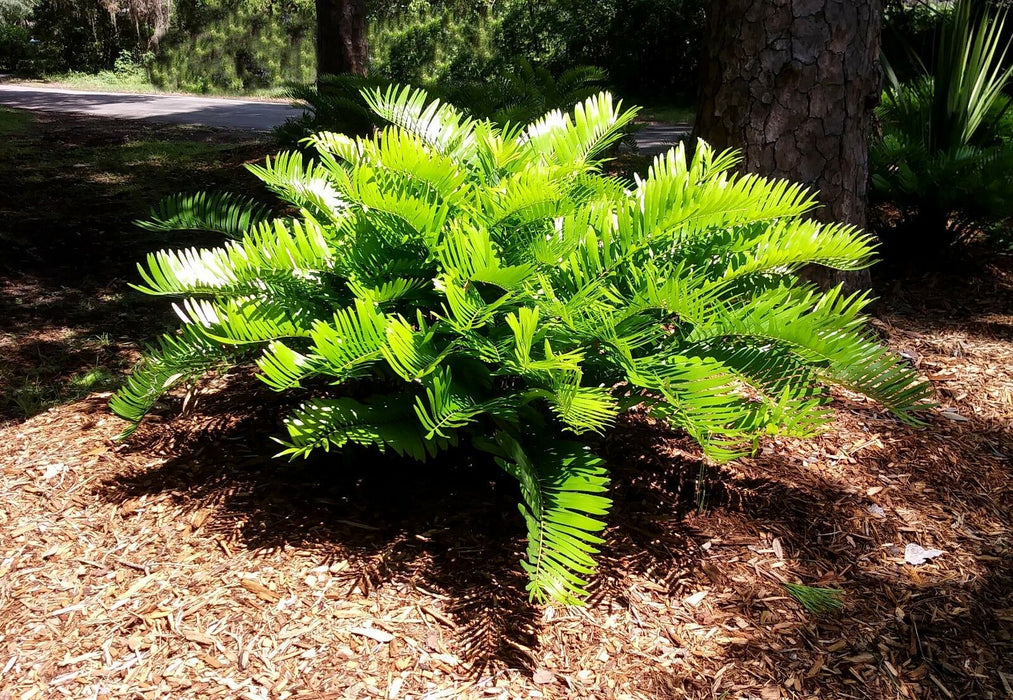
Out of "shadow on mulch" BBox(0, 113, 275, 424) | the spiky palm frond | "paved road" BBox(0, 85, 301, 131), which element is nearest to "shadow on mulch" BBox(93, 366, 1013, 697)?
the spiky palm frond

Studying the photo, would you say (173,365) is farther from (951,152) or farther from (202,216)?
(951,152)

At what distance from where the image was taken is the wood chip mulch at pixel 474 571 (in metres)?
1.84

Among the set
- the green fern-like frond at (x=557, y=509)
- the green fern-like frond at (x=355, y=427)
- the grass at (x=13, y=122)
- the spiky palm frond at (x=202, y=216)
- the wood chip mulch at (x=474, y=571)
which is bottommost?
the wood chip mulch at (x=474, y=571)

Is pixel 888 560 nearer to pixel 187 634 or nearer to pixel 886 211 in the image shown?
pixel 187 634

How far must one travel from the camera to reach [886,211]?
15.9 ft

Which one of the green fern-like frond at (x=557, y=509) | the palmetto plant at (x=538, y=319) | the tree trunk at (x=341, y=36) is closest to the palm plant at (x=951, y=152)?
the palmetto plant at (x=538, y=319)

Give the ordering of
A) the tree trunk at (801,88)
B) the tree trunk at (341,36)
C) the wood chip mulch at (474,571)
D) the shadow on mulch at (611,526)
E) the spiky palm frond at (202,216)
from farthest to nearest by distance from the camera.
→ the tree trunk at (341,36)
the tree trunk at (801,88)
the spiky palm frond at (202,216)
the shadow on mulch at (611,526)
the wood chip mulch at (474,571)

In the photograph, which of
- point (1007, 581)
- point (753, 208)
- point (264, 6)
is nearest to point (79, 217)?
point (753, 208)

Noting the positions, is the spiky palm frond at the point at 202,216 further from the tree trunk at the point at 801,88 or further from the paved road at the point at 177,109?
the paved road at the point at 177,109

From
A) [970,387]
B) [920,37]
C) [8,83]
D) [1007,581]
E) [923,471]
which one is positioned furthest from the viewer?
[8,83]

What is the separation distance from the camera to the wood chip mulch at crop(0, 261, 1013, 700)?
72.6 inches

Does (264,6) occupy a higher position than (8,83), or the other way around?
(264,6)

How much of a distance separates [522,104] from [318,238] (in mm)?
3491

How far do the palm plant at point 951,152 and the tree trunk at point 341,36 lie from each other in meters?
4.93
